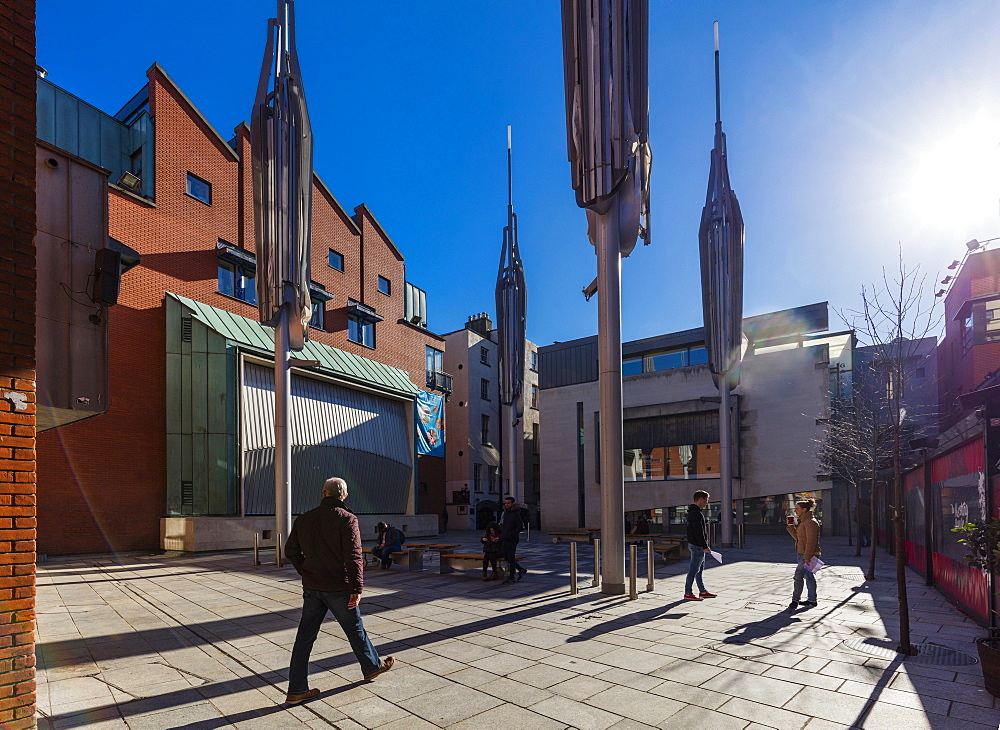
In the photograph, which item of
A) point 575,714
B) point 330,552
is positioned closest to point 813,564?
point 575,714

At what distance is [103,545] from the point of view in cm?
1917

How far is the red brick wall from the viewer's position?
4.14 m

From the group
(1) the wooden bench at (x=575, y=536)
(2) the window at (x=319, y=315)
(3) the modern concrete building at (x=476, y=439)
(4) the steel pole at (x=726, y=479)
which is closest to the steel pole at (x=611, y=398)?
(1) the wooden bench at (x=575, y=536)

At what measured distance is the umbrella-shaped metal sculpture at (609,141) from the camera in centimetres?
1206

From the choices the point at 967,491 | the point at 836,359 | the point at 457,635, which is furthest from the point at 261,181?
the point at 836,359

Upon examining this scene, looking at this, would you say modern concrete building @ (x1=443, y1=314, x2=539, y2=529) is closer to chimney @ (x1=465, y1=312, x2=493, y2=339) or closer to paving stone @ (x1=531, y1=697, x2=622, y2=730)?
chimney @ (x1=465, y1=312, x2=493, y2=339)

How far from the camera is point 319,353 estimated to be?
91.7 ft

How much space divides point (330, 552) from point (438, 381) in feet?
116

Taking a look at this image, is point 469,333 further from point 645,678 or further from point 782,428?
point 645,678

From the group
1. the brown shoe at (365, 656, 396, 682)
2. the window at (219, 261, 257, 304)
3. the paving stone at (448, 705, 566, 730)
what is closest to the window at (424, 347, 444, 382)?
the window at (219, 261, 257, 304)

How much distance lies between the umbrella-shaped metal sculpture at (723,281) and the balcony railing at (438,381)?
19228mm

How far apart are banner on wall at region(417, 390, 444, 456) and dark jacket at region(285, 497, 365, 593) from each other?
2776 cm

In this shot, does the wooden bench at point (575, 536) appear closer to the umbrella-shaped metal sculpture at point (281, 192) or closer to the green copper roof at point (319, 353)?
the green copper roof at point (319, 353)

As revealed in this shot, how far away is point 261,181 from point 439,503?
27415mm
